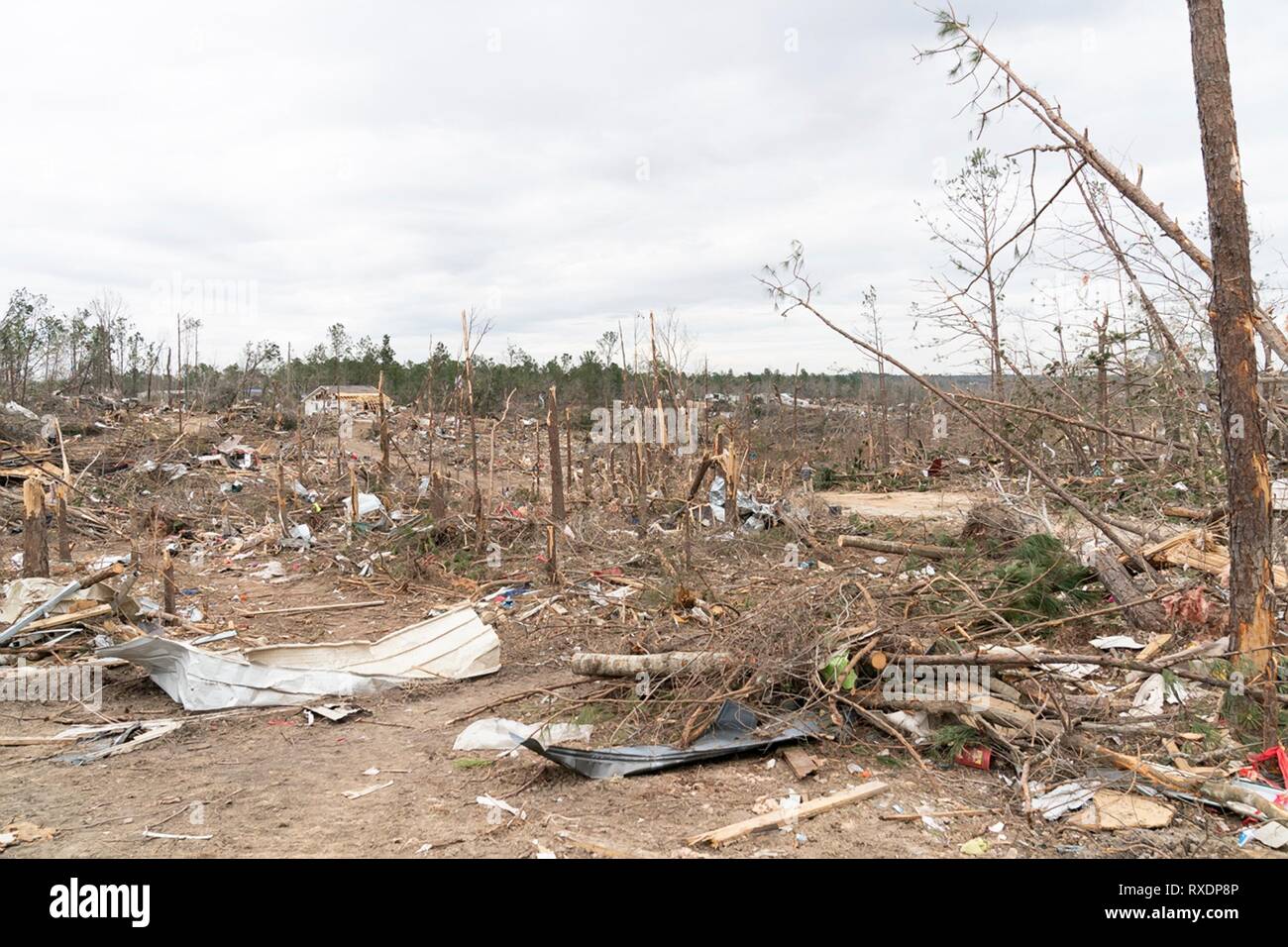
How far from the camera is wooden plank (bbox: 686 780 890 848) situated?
130 inches

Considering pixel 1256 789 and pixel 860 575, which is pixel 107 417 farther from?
pixel 1256 789

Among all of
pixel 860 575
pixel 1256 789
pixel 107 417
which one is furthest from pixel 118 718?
pixel 107 417

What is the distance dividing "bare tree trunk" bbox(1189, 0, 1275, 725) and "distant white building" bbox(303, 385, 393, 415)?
1648 centimetres

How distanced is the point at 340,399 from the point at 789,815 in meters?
17.5

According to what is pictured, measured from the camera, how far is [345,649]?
595cm

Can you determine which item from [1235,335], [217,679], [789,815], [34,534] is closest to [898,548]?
[1235,335]

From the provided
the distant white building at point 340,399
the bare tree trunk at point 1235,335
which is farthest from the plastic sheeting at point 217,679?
the distant white building at point 340,399

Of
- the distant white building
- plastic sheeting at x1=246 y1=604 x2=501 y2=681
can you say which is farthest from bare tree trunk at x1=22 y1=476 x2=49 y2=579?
the distant white building

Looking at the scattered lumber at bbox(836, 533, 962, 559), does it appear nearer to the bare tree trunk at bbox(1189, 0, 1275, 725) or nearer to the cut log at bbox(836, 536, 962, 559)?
the cut log at bbox(836, 536, 962, 559)

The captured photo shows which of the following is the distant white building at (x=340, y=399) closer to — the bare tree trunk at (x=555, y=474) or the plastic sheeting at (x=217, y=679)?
the bare tree trunk at (x=555, y=474)

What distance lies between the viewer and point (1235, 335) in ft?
12.2

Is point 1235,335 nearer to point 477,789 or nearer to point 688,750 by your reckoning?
point 688,750

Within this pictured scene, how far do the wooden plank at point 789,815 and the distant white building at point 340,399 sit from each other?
52.7 ft
